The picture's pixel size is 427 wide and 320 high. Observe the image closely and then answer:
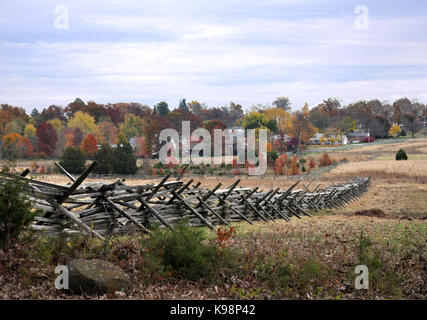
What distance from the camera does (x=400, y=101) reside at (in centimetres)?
17225

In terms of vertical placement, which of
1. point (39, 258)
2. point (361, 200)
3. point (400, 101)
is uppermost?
point (400, 101)

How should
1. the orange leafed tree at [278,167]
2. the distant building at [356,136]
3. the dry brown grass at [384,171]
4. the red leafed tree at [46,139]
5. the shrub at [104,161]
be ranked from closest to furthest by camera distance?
the dry brown grass at [384,171], the orange leafed tree at [278,167], the shrub at [104,161], the red leafed tree at [46,139], the distant building at [356,136]

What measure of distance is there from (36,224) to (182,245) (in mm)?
3193

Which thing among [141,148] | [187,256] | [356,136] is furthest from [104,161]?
[356,136]

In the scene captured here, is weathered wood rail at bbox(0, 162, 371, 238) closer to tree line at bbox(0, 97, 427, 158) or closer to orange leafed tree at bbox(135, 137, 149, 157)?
tree line at bbox(0, 97, 427, 158)

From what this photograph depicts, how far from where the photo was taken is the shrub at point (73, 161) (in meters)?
52.0

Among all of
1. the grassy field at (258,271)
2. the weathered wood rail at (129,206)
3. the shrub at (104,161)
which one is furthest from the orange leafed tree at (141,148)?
the grassy field at (258,271)

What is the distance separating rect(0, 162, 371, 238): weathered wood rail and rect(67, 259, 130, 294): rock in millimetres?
1793

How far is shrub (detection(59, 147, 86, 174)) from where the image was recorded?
5203 cm

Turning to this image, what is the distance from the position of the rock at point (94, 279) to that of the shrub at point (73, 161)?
151 ft

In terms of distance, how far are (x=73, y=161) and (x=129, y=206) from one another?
139ft

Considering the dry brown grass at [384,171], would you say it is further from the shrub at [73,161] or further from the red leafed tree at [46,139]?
the red leafed tree at [46,139]
